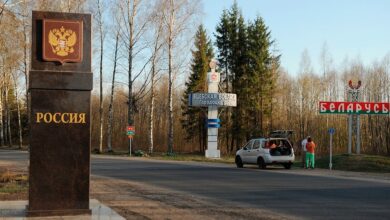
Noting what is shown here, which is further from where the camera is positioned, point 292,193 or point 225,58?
point 225,58

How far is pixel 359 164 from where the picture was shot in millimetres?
28312

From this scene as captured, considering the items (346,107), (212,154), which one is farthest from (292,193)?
(212,154)

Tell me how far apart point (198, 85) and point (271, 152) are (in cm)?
3475

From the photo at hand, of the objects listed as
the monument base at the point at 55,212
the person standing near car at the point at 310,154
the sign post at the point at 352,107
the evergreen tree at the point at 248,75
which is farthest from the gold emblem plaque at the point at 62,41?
the evergreen tree at the point at 248,75

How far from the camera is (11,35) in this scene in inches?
949

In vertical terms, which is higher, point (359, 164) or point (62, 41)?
point (62, 41)

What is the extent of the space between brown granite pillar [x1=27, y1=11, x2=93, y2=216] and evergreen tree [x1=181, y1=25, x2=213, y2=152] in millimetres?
50343

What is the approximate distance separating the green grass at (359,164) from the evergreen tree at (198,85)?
31.8 meters

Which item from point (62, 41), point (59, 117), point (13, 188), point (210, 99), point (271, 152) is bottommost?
point (13, 188)

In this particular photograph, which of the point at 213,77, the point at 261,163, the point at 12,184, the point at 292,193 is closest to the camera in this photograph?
the point at 292,193

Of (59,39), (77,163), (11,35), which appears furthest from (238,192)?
(11,35)

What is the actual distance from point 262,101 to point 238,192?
44.2 metres

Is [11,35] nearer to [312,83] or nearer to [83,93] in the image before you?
[83,93]

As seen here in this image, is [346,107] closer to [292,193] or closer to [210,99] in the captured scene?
[210,99]
